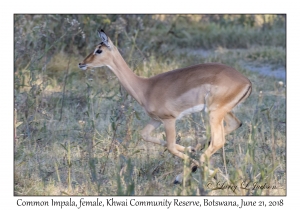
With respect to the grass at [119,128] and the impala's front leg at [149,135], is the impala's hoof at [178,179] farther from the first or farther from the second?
the impala's front leg at [149,135]

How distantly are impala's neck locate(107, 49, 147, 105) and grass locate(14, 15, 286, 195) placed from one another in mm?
187

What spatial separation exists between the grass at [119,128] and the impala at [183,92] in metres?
0.17

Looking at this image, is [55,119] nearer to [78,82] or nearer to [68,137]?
[68,137]

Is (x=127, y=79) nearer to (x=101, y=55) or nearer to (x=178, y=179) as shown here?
(x=101, y=55)

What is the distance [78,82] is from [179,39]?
2941 mm

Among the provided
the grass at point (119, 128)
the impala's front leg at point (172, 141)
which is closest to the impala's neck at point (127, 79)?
the grass at point (119, 128)

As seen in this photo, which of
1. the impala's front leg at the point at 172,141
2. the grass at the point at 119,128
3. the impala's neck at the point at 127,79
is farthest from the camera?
the impala's neck at the point at 127,79

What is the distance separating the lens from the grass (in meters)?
5.16

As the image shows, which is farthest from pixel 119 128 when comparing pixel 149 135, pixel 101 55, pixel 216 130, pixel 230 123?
pixel 216 130

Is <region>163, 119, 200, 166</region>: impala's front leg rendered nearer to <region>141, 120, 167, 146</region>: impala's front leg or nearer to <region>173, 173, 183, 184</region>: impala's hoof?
<region>141, 120, 167, 146</region>: impala's front leg

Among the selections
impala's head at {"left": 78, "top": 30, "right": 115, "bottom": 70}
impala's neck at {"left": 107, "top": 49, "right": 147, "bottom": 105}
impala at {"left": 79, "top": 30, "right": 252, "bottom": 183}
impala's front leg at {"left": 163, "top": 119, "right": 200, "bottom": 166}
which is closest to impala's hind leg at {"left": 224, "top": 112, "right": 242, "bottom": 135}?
impala at {"left": 79, "top": 30, "right": 252, "bottom": 183}

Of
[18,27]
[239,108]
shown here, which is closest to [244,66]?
[239,108]

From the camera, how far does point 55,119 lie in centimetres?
717

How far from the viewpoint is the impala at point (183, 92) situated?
5645 millimetres
